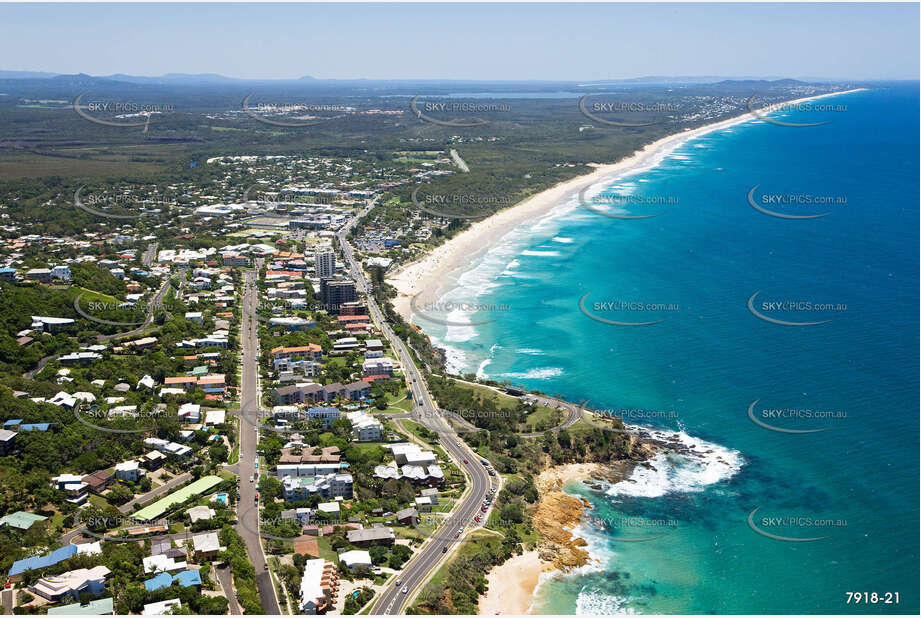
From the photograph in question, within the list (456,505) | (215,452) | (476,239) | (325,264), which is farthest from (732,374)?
(476,239)

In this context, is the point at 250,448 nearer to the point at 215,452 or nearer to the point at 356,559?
the point at 215,452

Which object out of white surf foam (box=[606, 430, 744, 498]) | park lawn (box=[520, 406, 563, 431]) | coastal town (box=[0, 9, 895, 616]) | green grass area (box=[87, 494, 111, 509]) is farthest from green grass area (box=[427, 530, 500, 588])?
green grass area (box=[87, 494, 111, 509])

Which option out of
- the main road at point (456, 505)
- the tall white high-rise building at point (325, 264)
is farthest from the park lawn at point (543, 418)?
the tall white high-rise building at point (325, 264)

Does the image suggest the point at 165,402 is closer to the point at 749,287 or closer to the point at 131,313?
the point at 131,313

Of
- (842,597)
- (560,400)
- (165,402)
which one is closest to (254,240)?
(165,402)

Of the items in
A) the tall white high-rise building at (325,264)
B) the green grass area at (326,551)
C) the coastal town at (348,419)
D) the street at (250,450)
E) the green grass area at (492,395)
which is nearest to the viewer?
the street at (250,450)

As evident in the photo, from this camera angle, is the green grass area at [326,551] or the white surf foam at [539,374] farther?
the white surf foam at [539,374]

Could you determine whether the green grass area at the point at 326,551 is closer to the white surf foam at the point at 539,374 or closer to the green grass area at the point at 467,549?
the green grass area at the point at 467,549

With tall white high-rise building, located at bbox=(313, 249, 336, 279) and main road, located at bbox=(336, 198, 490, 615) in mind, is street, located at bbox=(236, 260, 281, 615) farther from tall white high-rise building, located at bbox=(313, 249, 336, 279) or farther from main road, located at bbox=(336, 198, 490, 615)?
tall white high-rise building, located at bbox=(313, 249, 336, 279)
